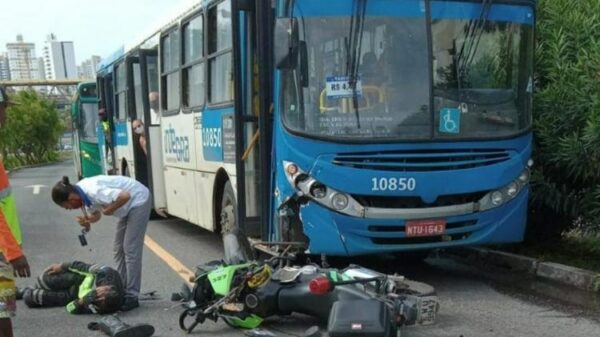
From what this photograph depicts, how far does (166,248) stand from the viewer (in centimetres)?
973

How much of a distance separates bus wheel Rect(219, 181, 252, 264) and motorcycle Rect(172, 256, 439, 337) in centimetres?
18

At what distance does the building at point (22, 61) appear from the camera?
111606 millimetres

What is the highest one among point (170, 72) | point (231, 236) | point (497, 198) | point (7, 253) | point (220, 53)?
point (220, 53)

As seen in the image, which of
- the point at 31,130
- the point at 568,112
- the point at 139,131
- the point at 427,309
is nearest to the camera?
the point at 427,309

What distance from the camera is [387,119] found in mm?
6223

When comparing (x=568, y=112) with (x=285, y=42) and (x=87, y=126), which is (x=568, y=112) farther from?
(x=87, y=126)

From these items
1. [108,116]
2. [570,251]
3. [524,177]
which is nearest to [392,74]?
[524,177]

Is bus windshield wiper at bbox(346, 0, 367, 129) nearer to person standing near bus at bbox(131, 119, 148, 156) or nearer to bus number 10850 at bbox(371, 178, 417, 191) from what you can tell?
bus number 10850 at bbox(371, 178, 417, 191)

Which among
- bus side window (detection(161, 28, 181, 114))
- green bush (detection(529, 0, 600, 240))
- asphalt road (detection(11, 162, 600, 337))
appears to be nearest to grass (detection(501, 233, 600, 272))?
green bush (detection(529, 0, 600, 240))

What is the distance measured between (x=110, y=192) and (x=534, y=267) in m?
4.18

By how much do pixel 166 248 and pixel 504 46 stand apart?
5.36 meters

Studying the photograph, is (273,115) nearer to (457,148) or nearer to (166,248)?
(457,148)

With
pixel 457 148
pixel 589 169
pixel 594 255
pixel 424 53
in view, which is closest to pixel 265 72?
pixel 424 53

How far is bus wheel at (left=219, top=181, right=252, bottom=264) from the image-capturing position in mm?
5977
